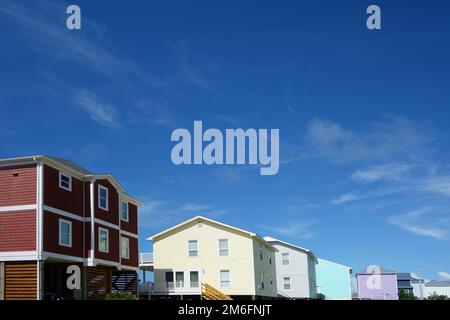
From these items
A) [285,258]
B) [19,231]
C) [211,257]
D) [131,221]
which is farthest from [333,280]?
[19,231]

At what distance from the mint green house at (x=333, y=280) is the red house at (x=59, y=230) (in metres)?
51.9

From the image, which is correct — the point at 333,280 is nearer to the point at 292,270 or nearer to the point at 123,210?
the point at 292,270

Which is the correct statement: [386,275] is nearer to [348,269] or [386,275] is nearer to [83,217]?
[348,269]

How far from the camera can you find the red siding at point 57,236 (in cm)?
3234

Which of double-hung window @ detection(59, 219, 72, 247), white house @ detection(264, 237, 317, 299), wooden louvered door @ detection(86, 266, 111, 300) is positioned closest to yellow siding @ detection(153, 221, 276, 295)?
wooden louvered door @ detection(86, 266, 111, 300)

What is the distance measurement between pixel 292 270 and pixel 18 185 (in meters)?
44.9

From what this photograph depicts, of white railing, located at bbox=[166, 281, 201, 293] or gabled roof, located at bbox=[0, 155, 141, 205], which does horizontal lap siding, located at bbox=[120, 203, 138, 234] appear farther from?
white railing, located at bbox=[166, 281, 201, 293]

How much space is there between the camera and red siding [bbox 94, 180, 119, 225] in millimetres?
37938

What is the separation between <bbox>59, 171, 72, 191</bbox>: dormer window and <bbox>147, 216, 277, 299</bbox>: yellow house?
1965 centimetres

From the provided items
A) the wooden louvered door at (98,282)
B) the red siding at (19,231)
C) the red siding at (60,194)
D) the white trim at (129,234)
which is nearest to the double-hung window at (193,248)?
the white trim at (129,234)

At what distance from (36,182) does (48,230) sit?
9.20 feet

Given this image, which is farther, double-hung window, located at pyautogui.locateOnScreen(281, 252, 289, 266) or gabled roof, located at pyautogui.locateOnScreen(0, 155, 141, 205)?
double-hung window, located at pyautogui.locateOnScreen(281, 252, 289, 266)

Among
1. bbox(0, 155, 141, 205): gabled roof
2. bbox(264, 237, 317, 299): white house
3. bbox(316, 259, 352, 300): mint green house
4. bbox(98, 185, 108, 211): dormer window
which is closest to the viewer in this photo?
bbox(0, 155, 141, 205): gabled roof
